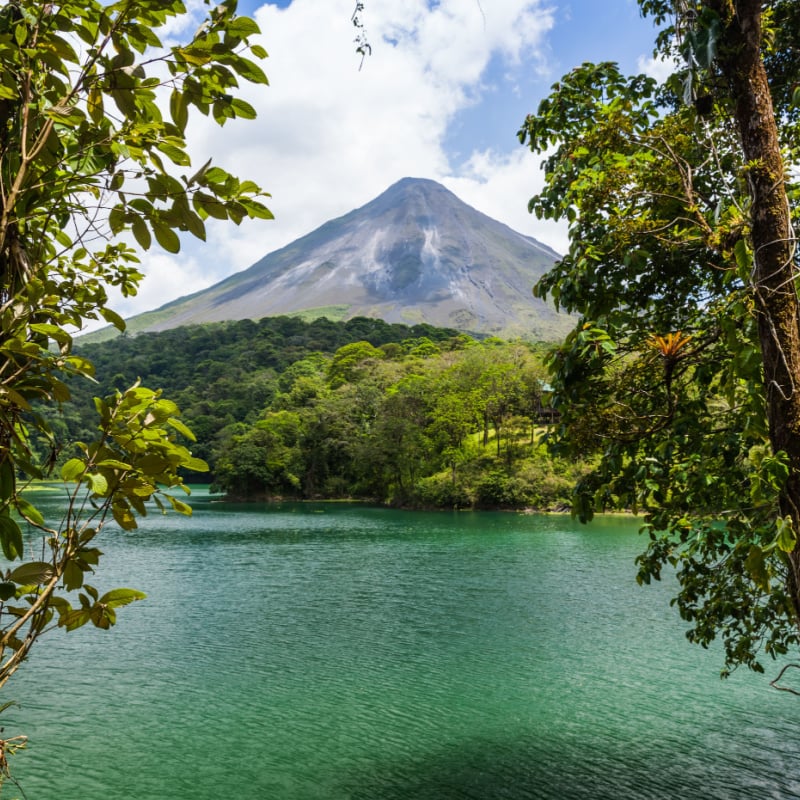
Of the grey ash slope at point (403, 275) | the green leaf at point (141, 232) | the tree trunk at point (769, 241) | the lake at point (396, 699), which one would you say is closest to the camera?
the green leaf at point (141, 232)

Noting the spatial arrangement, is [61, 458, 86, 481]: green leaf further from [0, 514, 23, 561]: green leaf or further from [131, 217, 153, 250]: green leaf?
[131, 217, 153, 250]: green leaf

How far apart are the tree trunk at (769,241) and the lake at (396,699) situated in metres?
4.77

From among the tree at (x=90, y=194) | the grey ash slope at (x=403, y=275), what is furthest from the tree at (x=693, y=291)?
the grey ash slope at (x=403, y=275)

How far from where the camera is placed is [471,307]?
12988cm

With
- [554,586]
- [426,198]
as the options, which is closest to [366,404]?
[554,586]

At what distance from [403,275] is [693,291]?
148 m

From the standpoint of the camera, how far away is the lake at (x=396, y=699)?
600 cm

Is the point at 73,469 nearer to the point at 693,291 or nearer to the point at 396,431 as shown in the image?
the point at 693,291

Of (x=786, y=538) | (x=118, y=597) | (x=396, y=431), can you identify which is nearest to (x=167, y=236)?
(x=118, y=597)

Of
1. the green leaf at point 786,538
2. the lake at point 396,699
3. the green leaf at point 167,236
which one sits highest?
the green leaf at point 167,236

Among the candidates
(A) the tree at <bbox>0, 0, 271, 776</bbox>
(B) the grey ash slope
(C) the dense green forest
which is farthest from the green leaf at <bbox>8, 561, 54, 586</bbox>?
(B) the grey ash slope

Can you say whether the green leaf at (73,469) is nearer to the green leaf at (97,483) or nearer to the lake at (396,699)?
the green leaf at (97,483)

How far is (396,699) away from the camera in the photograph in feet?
26.3

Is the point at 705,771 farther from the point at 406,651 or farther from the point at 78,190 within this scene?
the point at 78,190
